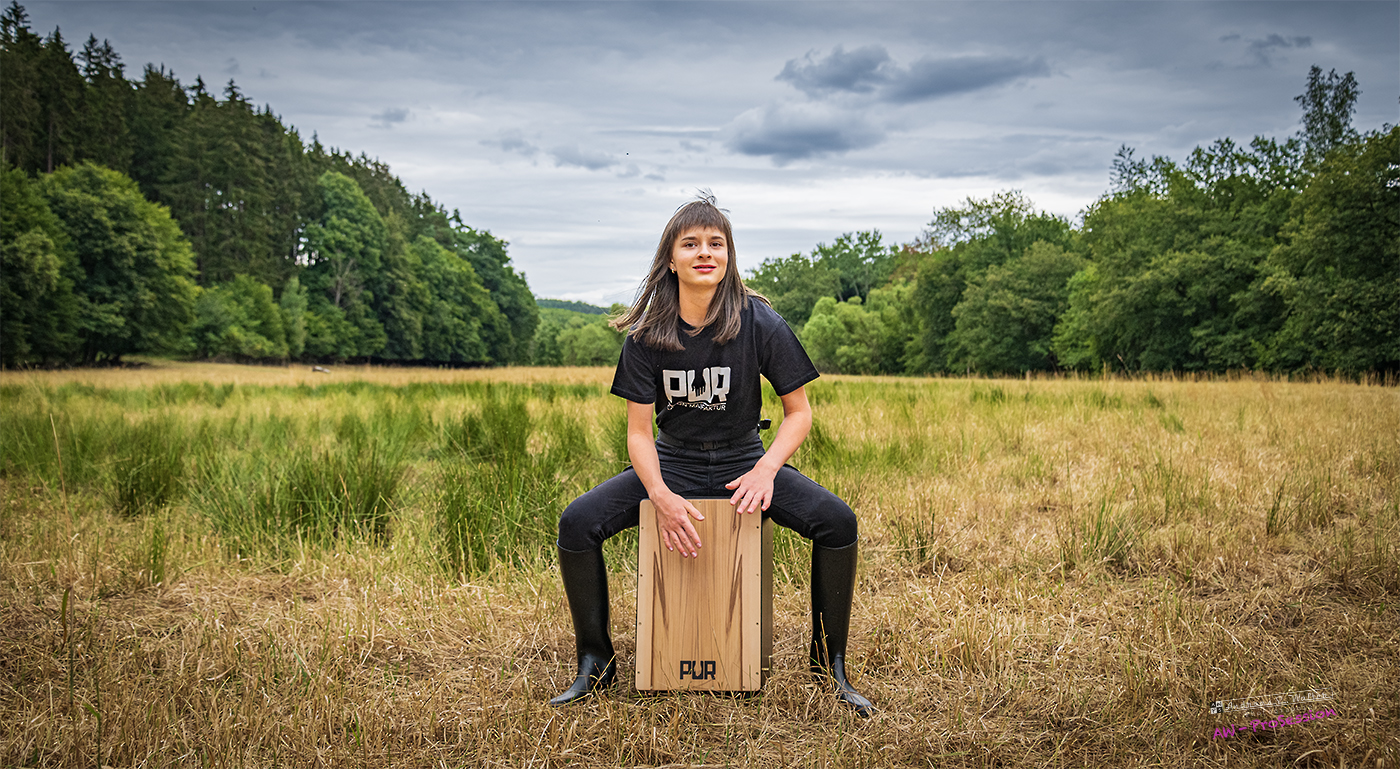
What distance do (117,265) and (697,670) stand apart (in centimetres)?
4076

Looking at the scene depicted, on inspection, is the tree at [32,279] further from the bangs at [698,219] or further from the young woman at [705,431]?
the bangs at [698,219]

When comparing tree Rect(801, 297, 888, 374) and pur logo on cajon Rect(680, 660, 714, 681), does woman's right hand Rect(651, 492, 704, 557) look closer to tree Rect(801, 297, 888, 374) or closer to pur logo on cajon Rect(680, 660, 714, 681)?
pur logo on cajon Rect(680, 660, 714, 681)

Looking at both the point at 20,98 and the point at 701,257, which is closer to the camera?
the point at 701,257

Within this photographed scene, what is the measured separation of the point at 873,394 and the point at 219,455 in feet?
27.5

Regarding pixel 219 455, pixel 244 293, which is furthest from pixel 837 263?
pixel 219 455

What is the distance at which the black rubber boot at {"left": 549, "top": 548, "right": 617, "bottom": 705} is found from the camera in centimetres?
245

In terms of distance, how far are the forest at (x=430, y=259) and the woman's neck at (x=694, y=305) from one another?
28454mm

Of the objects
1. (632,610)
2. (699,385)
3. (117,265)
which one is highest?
(117,265)

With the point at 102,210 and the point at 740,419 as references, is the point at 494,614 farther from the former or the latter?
the point at 102,210

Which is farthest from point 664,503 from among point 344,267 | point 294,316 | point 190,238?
point 344,267

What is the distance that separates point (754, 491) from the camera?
2328 mm

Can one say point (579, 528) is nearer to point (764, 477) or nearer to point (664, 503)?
point (664, 503)

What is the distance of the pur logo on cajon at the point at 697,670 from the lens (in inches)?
96.2

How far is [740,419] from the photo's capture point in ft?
8.33
